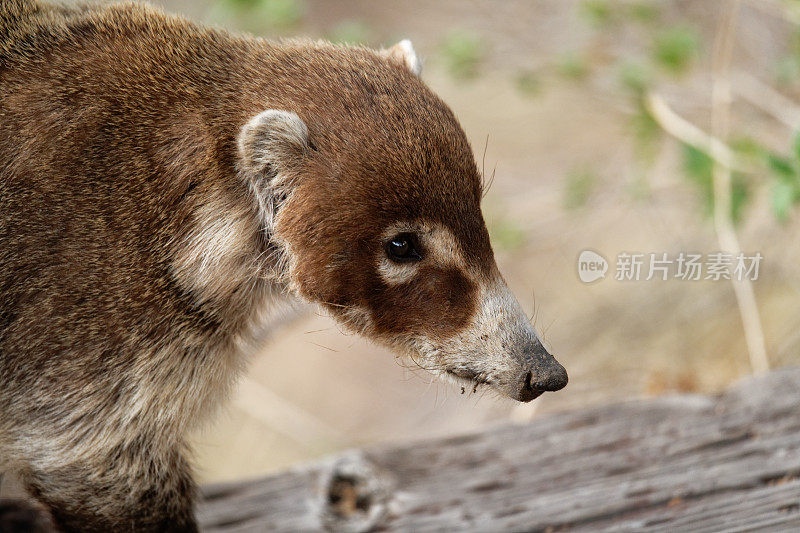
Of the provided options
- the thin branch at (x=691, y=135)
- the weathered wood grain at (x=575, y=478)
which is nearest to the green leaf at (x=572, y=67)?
the thin branch at (x=691, y=135)

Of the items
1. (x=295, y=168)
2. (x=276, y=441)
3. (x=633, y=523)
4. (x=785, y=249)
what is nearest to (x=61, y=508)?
(x=295, y=168)

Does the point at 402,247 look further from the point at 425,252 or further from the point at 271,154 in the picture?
the point at 271,154

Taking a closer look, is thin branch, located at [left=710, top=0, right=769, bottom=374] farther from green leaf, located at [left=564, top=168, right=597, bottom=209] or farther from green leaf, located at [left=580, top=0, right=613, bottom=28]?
green leaf, located at [left=564, top=168, right=597, bottom=209]

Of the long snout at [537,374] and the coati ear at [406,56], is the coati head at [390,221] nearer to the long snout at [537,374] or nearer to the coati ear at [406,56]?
the long snout at [537,374]

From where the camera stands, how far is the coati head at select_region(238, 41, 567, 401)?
3.26m

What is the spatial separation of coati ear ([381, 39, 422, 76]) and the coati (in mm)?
174

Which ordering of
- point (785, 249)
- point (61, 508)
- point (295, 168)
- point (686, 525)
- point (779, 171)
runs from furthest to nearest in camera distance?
point (785, 249), point (779, 171), point (686, 525), point (61, 508), point (295, 168)

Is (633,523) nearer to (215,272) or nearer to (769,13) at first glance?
(215,272)

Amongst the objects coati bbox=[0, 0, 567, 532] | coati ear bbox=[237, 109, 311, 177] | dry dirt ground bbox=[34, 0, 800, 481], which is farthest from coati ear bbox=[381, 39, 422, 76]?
dry dirt ground bbox=[34, 0, 800, 481]

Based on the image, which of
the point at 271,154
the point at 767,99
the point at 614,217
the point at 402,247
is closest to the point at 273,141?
the point at 271,154

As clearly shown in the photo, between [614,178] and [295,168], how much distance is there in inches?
203

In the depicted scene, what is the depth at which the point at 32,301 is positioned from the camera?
3377 millimetres

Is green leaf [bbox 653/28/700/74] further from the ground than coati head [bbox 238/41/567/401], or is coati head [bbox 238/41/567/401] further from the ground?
coati head [bbox 238/41/567/401]

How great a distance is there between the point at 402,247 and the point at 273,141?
0.63 m
